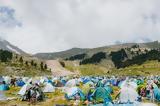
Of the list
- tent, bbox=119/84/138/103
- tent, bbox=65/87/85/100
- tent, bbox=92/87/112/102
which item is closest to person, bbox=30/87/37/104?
tent, bbox=65/87/85/100

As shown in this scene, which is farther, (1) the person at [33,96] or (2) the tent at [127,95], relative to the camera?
(1) the person at [33,96]

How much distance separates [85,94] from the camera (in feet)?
147

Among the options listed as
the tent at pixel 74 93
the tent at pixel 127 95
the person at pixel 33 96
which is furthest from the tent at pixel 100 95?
the person at pixel 33 96

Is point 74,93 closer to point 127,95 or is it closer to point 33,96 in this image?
point 33,96

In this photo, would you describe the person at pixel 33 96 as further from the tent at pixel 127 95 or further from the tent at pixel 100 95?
the tent at pixel 127 95

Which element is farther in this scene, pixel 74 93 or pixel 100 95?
pixel 74 93

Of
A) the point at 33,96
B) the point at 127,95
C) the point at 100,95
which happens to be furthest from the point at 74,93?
the point at 127,95

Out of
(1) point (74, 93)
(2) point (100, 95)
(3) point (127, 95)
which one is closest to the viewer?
(3) point (127, 95)

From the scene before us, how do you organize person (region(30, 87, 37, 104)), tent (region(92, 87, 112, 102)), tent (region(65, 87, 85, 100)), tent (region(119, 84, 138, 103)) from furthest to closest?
tent (region(65, 87, 85, 100))
person (region(30, 87, 37, 104))
tent (region(92, 87, 112, 102))
tent (region(119, 84, 138, 103))

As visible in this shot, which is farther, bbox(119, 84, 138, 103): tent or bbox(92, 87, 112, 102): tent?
bbox(92, 87, 112, 102): tent

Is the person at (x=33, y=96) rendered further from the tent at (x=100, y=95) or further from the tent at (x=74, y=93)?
the tent at (x=100, y=95)

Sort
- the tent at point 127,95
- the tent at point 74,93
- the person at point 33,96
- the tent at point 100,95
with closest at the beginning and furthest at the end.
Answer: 1. the tent at point 127,95
2. the tent at point 100,95
3. the person at point 33,96
4. the tent at point 74,93

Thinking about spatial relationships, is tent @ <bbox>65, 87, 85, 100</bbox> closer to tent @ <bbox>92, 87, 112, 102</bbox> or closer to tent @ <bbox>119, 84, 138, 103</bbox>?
tent @ <bbox>92, 87, 112, 102</bbox>

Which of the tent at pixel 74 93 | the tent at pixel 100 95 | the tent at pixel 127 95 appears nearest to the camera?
the tent at pixel 127 95
